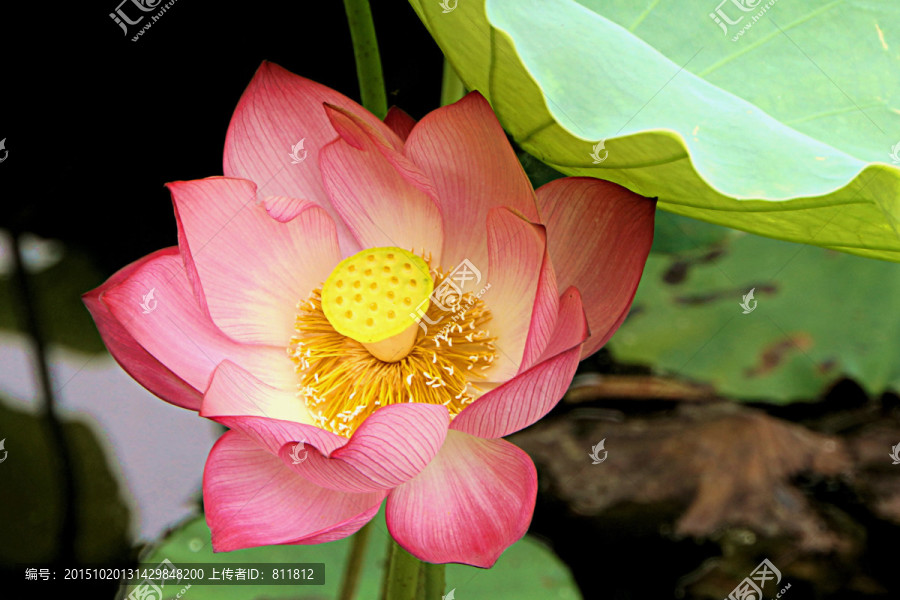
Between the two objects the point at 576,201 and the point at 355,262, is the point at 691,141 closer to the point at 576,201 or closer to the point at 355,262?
the point at 576,201

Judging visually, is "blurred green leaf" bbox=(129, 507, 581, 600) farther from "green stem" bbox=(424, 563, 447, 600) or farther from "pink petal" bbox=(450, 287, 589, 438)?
"pink petal" bbox=(450, 287, 589, 438)

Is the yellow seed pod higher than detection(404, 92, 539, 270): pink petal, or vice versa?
detection(404, 92, 539, 270): pink petal

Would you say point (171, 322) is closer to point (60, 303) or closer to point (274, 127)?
point (274, 127)

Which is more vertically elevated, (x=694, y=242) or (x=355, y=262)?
(x=355, y=262)

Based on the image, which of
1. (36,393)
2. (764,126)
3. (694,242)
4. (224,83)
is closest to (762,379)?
(694,242)

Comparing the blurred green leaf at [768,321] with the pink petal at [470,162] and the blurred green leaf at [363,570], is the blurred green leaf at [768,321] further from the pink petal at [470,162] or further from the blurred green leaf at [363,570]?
the pink petal at [470,162]

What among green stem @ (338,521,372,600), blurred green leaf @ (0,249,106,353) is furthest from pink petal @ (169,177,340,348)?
blurred green leaf @ (0,249,106,353)

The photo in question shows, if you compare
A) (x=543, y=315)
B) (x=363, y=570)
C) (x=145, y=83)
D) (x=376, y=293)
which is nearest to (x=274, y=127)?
(x=376, y=293)
